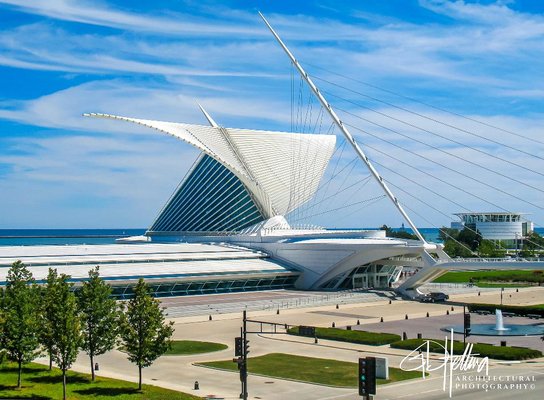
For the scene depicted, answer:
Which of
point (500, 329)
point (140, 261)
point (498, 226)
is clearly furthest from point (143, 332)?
point (498, 226)

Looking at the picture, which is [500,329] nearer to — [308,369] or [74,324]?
[308,369]

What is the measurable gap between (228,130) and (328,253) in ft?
89.2

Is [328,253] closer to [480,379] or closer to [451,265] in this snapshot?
[451,265]

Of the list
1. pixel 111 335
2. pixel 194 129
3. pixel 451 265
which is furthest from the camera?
pixel 194 129

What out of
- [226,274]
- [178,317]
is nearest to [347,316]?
[178,317]

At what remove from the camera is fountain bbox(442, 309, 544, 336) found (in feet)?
170

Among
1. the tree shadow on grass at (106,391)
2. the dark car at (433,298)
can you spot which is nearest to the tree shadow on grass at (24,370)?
the tree shadow on grass at (106,391)

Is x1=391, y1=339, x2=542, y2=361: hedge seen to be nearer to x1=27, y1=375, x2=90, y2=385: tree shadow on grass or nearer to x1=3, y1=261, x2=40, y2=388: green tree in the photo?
x1=27, y1=375, x2=90, y2=385: tree shadow on grass

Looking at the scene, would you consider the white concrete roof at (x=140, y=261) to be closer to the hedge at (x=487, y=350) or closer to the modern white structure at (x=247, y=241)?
the modern white structure at (x=247, y=241)

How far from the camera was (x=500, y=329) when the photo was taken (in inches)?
2127

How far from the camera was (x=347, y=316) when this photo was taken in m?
62.8

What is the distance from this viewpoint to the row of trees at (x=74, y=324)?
3419 cm

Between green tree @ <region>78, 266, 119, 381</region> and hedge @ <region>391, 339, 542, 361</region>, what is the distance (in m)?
18.1

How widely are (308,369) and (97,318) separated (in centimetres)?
1111
